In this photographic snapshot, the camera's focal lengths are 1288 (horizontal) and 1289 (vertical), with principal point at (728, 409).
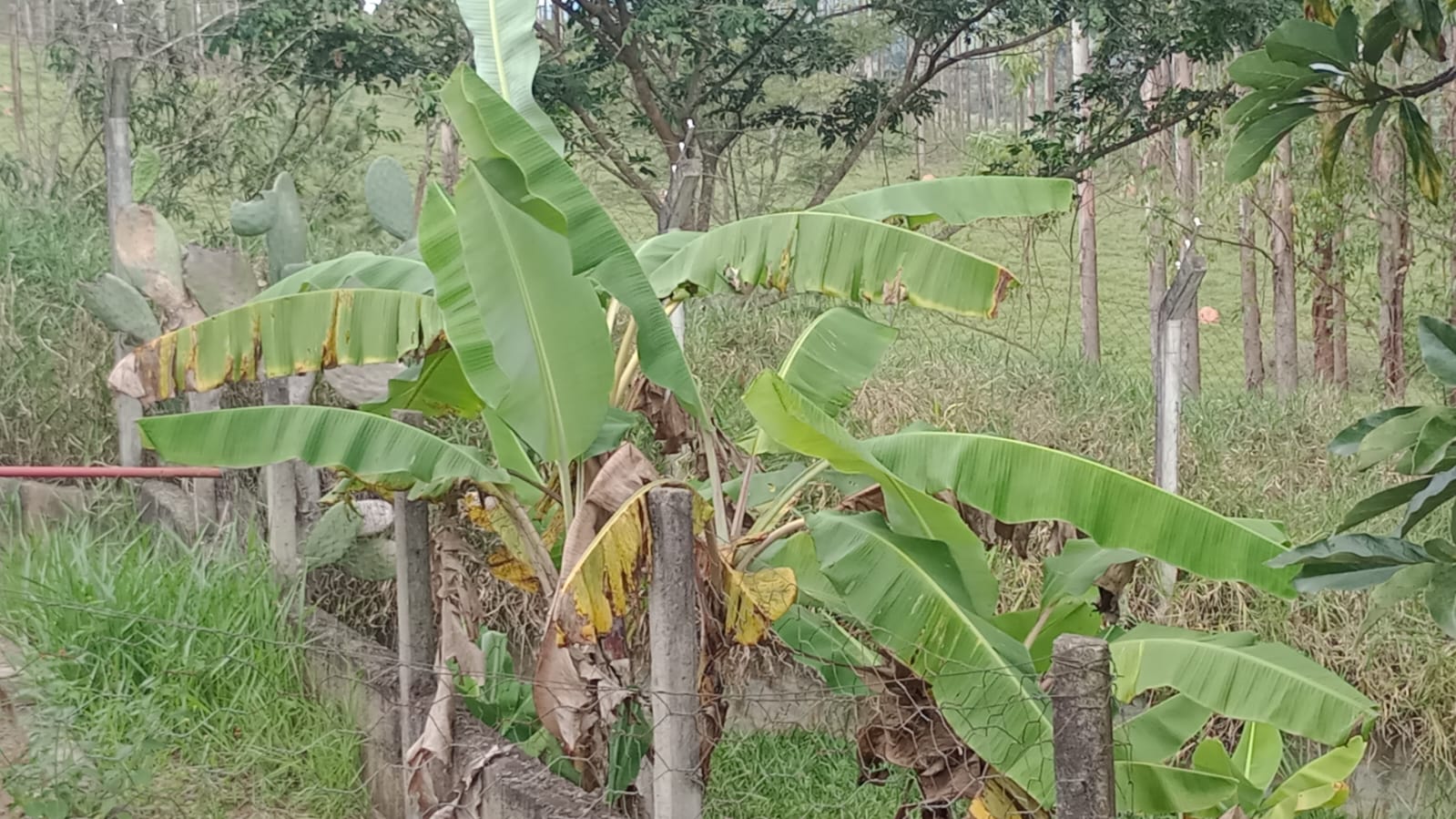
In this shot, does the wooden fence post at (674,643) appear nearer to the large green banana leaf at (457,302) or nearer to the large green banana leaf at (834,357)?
the large green banana leaf at (457,302)

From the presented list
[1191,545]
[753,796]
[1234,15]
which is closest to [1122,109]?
[1234,15]

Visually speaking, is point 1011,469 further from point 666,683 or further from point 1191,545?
point 666,683

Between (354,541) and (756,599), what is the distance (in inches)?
102

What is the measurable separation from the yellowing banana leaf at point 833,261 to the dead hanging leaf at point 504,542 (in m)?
0.76

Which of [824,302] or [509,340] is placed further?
[824,302]

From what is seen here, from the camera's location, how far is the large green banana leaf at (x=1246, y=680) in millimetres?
2594

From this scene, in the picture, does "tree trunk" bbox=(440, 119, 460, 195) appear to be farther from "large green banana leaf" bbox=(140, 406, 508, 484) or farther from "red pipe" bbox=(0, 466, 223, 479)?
"large green banana leaf" bbox=(140, 406, 508, 484)

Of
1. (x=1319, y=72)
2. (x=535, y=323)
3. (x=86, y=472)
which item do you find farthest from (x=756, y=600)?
(x=86, y=472)

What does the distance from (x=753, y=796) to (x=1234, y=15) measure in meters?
4.70

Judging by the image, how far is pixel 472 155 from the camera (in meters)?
2.88

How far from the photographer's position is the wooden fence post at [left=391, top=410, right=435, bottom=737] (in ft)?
11.8

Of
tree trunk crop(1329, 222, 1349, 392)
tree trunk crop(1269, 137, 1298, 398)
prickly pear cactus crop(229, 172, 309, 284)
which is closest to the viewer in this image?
prickly pear cactus crop(229, 172, 309, 284)

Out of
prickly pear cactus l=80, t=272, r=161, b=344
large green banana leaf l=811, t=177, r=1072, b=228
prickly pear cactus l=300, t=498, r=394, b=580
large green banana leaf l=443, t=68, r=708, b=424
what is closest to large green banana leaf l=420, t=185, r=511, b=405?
large green banana leaf l=443, t=68, r=708, b=424

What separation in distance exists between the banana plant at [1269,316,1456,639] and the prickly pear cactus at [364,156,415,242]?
133 inches
